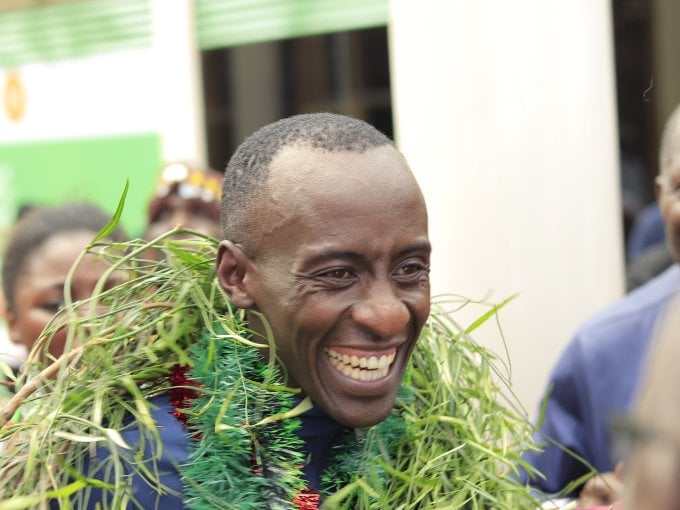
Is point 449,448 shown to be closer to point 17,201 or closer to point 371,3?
point 371,3

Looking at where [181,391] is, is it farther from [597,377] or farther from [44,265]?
[597,377]

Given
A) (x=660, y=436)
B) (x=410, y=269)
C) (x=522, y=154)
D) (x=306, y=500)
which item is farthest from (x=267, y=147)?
(x=522, y=154)

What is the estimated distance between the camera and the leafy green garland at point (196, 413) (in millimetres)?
2205

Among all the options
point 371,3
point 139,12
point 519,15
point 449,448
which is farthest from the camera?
point 139,12

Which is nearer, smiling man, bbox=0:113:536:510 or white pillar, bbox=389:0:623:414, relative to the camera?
smiling man, bbox=0:113:536:510

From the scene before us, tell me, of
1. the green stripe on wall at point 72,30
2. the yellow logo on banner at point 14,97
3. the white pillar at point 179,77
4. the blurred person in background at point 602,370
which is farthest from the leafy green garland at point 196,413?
the yellow logo on banner at point 14,97

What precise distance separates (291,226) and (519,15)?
2804 mm

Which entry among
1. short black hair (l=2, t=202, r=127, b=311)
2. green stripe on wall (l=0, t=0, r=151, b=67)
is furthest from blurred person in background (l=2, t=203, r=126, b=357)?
green stripe on wall (l=0, t=0, r=151, b=67)

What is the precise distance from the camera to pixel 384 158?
2350 mm

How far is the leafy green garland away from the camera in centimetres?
221

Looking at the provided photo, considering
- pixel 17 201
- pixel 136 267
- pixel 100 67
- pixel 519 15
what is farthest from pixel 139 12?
pixel 136 267

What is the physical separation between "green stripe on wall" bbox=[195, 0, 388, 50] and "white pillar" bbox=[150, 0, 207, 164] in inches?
4.2

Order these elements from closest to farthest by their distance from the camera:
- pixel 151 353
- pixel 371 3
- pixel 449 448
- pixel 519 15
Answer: pixel 151 353, pixel 449 448, pixel 519 15, pixel 371 3

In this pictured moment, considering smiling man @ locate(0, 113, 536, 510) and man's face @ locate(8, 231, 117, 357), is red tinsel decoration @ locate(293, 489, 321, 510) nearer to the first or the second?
smiling man @ locate(0, 113, 536, 510)
